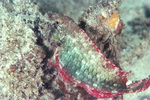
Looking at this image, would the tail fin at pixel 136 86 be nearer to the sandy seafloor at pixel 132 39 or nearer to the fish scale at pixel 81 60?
the sandy seafloor at pixel 132 39

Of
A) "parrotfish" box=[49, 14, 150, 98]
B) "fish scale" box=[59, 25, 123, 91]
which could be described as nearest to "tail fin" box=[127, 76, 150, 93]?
"parrotfish" box=[49, 14, 150, 98]

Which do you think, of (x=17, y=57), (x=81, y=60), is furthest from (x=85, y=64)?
(x=17, y=57)

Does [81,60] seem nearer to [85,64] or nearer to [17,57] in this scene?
[85,64]

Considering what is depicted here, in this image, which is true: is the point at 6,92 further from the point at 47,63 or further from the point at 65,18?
the point at 65,18

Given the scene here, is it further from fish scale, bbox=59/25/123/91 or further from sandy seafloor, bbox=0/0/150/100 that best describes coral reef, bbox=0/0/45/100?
sandy seafloor, bbox=0/0/150/100

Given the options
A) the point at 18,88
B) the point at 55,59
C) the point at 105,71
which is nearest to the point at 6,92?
the point at 18,88

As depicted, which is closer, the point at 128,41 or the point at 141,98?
Result: the point at 141,98
